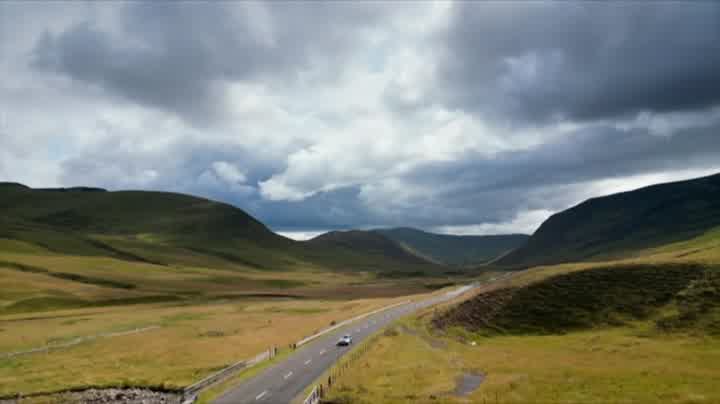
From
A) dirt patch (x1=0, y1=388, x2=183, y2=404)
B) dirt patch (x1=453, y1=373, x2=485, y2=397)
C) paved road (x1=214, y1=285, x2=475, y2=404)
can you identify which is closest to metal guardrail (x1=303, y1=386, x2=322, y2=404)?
paved road (x1=214, y1=285, x2=475, y2=404)

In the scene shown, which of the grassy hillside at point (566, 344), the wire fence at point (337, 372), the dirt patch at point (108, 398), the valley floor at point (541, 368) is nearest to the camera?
the wire fence at point (337, 372)

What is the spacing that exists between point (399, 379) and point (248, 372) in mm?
15141

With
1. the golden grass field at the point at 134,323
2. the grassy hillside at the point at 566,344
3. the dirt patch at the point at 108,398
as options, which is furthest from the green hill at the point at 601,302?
the dirt patch at the point at 108,398

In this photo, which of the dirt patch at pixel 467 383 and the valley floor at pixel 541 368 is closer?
the valley floor at pixel 541 368

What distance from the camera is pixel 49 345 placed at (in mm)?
74562

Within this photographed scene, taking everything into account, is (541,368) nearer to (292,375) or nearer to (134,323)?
(292,375)

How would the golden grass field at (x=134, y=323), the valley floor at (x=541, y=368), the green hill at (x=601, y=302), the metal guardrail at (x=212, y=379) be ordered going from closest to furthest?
the valley floor at (x=541, y=368) < the metal guardrail at (x=212, y=379) < the golden grass field at (x=134, y=323) < the green hill at (x=601, y=302)

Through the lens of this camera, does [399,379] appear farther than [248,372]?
No

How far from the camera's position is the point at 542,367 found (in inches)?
2154

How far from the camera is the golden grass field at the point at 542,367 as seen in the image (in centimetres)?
4197

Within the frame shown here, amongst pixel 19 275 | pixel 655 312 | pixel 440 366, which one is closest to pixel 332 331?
pixel 440 366

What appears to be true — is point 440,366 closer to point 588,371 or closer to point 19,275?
point 588,371

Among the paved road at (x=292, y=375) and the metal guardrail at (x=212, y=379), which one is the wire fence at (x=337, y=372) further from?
the metal guardrail at (x=212, y=379)

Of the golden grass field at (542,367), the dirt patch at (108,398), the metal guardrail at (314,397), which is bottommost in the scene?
the golden grass field at (542,367)
